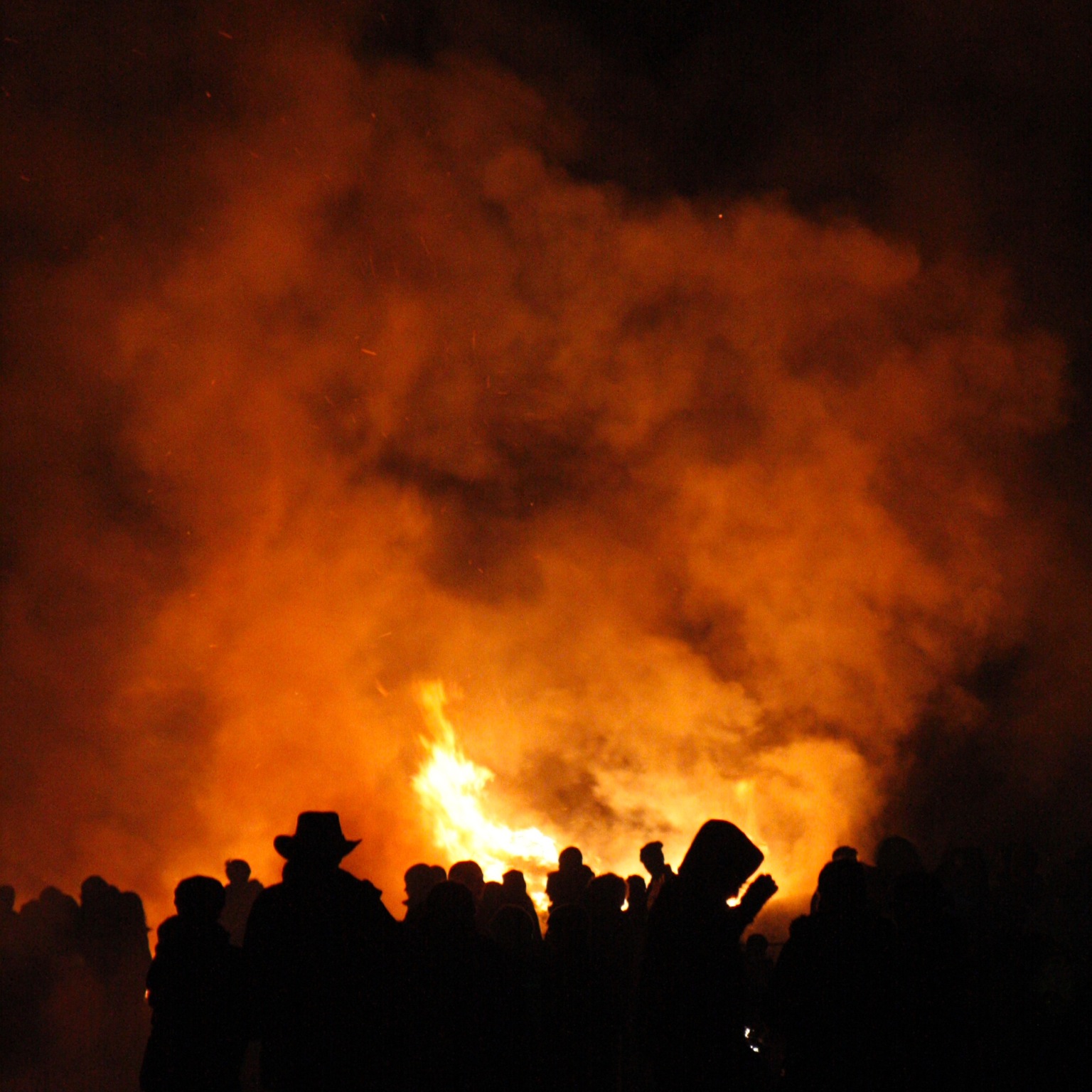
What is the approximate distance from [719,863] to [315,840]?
4.87ft

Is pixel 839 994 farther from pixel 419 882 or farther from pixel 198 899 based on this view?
pixel 419 882

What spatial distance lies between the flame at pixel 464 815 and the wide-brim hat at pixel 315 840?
9.55m

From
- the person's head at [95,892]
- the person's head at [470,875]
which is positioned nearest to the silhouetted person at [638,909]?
the person's head at [470,875]

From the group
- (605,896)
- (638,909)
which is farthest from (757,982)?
(605,896)

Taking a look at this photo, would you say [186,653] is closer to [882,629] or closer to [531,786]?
[531,786]

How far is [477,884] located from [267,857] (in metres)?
9.39

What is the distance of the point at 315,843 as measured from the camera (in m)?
3.55

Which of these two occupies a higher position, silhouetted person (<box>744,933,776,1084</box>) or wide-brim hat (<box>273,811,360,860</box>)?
wide-brim hat (<box>273,811,360,860</box>)

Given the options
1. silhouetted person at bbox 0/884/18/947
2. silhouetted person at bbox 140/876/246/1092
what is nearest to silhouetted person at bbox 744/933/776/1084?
silhouetted person at bbox 140/876/246/1092

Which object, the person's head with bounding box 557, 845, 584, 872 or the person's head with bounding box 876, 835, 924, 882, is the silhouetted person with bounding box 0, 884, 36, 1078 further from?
the person's head with bounding box 876, 835, 924, 882

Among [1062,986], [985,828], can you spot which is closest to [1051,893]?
[1062,986]

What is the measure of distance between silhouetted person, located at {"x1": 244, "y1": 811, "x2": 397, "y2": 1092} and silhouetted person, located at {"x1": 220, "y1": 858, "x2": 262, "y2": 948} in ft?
14.4

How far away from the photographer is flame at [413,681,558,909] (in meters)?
12.9

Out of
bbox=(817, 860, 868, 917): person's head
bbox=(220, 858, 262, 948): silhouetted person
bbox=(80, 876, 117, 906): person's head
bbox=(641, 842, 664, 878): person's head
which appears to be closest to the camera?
bbox=(817, 860, 868, 917): person's head
